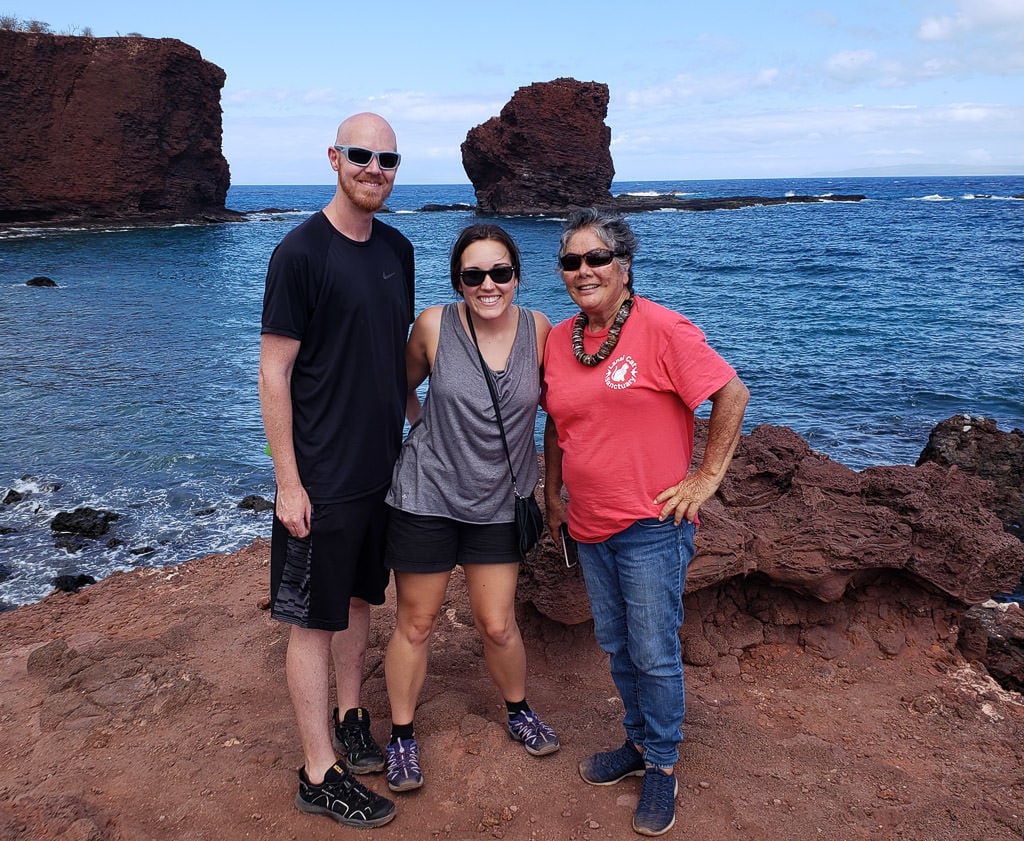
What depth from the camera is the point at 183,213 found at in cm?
5359

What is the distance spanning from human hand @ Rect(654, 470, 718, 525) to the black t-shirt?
1.10 meters

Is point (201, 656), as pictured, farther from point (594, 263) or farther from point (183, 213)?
point (183, 213)

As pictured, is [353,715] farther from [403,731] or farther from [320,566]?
[320,566]

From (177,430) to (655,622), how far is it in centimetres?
998

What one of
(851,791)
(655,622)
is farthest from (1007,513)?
(655,622)

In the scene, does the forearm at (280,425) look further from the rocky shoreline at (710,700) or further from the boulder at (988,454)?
the boulder at (988,454)

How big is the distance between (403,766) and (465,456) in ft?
4.34

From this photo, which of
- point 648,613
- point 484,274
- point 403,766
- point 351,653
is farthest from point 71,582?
point 648,613

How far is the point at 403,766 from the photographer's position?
10.6 ft

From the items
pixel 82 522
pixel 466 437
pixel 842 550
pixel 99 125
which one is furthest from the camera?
pixel 99 125

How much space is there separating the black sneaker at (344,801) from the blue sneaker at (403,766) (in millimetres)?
109

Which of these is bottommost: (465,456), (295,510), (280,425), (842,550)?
(842,550)

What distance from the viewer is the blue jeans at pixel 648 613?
9.64 ft

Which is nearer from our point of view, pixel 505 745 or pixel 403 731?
pixel 403 731
